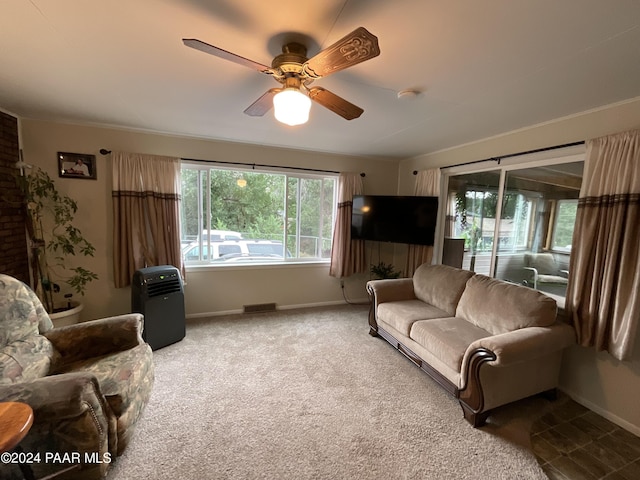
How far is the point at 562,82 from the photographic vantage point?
1702 millimetres

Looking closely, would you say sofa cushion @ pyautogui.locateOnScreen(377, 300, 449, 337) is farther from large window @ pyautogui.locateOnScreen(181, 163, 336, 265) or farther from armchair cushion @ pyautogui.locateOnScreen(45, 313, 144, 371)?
armchair cushion @ pyautogui.locateOnScreen(45, 313, 144, 371)

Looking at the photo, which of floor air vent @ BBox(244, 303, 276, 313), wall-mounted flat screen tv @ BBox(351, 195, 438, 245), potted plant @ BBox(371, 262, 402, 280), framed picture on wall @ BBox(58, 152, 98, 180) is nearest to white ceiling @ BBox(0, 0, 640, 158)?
framed picture on wall @ BBox(58, 152, 98, 180)

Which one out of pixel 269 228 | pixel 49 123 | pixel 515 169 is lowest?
pixel 269 228

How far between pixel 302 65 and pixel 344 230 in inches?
110

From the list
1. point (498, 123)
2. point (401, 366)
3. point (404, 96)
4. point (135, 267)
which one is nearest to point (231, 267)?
point (135, 267)

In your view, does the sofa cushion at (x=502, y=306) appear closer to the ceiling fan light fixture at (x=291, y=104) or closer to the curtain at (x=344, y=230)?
the curtain at (x=344, y=230)

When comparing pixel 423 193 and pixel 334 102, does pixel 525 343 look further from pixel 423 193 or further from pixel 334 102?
pixel 423 193

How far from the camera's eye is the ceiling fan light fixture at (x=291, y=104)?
54.7 inches

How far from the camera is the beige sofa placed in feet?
5.98

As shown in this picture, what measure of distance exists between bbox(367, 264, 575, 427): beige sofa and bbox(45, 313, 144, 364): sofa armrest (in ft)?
7.54

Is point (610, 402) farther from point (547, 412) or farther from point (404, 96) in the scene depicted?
point (404, 96)

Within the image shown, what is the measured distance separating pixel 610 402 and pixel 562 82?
2.36 m

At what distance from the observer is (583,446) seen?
174 centimetres

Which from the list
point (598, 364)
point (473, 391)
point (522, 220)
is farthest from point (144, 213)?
point (598, 364)
